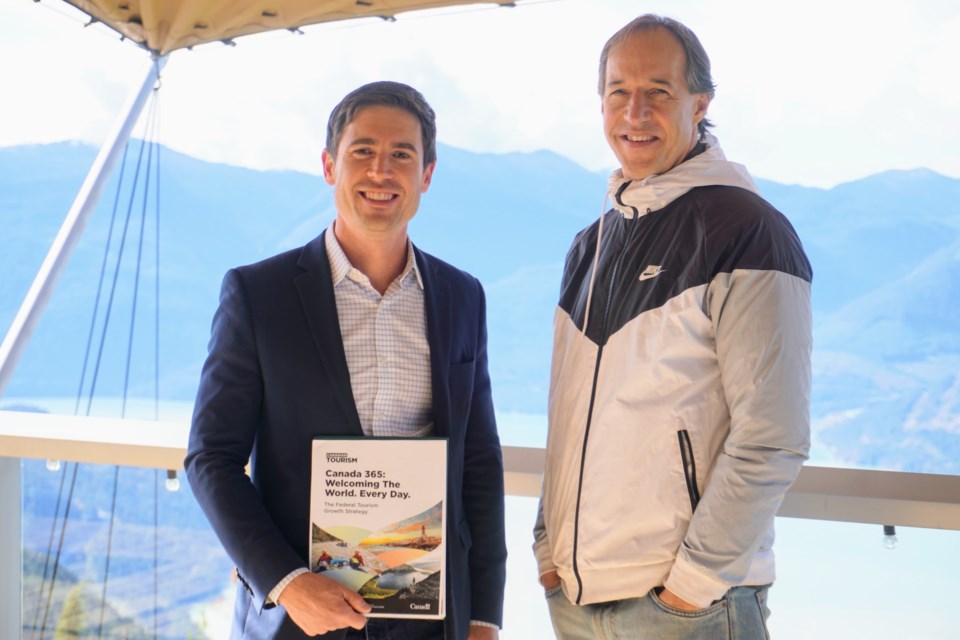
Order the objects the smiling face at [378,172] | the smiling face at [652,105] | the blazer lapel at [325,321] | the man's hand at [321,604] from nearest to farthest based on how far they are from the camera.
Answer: the man's hand at [321,604]
the blazer lapel at [325,321]
the smiling face at [378,172]
the smiling face at [652,105]

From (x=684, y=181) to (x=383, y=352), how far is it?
2.54 feet

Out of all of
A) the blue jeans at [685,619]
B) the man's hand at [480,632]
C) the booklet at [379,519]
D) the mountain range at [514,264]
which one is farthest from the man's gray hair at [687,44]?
the mountain range at [514,264]

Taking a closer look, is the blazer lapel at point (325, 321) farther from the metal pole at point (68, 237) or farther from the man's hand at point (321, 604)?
the metal pole at point (68, 237)

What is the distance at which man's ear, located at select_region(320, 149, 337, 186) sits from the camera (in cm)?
190

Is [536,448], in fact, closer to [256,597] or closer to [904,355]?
[256,597]

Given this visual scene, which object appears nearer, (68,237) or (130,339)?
(68,237)

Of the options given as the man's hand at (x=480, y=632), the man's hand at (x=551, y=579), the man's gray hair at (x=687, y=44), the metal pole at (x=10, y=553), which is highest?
the man's gray hair at (x=687, y=44)

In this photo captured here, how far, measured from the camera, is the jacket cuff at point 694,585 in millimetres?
1650

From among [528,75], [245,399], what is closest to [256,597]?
[245,399]

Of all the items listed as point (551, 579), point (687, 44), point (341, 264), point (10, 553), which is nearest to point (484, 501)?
point (551, 579)

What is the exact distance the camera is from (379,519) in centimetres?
165

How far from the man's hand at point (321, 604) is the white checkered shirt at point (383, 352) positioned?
12.7 inches

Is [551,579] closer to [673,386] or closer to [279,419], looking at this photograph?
[673,386]

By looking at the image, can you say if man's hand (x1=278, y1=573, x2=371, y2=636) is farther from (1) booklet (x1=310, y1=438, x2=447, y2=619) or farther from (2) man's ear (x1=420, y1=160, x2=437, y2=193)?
(2) man's ear (x1=420, y1=160, x2=437, y2=193)
